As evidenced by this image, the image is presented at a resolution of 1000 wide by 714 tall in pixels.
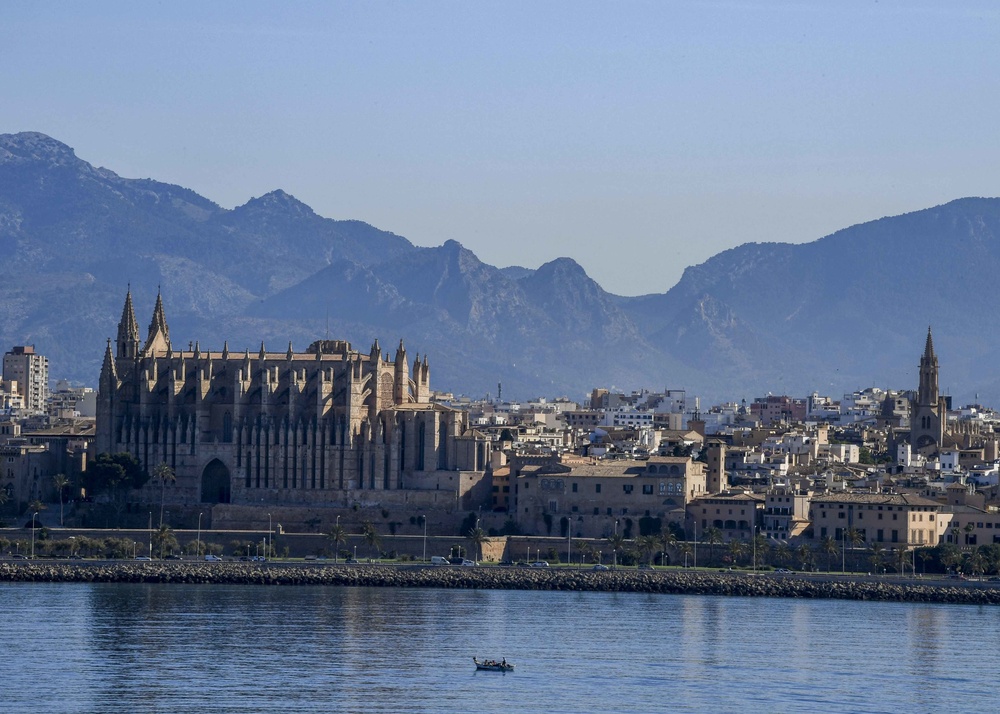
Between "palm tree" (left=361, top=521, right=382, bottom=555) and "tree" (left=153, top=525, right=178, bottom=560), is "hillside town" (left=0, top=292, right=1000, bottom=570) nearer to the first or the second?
"palm tree" (left=361, top=521, right=382, bottom=555)

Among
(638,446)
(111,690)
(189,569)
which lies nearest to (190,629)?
(111,690)

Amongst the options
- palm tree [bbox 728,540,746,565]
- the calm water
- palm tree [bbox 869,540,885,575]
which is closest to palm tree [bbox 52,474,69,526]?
the calm water

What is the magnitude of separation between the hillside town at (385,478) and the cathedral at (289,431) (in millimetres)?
118

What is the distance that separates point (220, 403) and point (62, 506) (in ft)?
37.9

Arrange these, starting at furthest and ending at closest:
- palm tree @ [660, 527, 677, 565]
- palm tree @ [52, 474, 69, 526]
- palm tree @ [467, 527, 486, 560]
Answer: palm tree @ [52, 474, 69, 526] → palm tree @ [467, 527, 486, 560] → palm tree @ [660, 527, 677, 565]

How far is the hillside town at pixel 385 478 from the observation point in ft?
401

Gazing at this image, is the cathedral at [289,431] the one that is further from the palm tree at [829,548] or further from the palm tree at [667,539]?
the palm tree at [829,548]

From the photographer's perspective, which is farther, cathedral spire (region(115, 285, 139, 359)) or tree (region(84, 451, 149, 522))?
cathedral spire (region(115, 285, 139, 359))

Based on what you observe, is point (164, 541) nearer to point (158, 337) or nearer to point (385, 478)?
point (385, 478)

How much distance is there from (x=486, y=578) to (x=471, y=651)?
2944cm

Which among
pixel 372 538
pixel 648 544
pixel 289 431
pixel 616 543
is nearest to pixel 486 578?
pixel 616 543

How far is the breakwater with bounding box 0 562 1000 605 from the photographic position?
372 ft

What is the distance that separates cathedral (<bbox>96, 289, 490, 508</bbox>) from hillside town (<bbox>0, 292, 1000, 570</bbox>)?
0.39ft

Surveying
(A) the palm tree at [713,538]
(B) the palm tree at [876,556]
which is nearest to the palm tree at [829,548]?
(B) the palm tree at [876,556]
